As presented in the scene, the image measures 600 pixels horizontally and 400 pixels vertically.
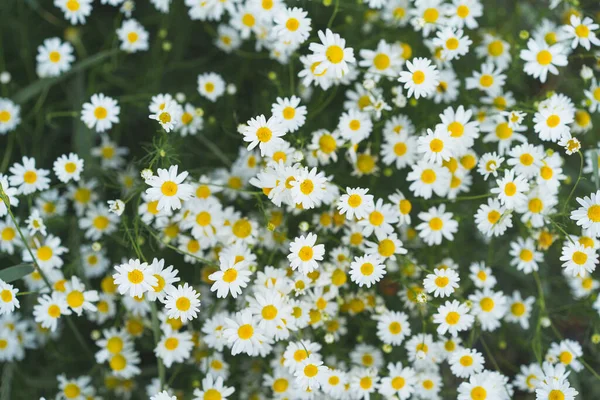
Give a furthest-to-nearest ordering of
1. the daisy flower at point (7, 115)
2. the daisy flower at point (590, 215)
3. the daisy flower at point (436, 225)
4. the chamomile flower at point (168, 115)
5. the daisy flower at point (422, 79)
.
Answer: the daisy flower at point (7, 115) < the daisy flower at point (436, 225) < the daisy flower at point (422, 79) < the daisy flower at point (590, 215) < the chamomile flower at point (168, 115)

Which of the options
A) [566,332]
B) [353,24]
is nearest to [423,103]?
[353,24]

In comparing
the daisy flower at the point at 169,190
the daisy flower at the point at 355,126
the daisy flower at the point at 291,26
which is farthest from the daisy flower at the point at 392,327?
the daisy flower at the point at 291,26

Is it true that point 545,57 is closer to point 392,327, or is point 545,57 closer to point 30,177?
point 392,327

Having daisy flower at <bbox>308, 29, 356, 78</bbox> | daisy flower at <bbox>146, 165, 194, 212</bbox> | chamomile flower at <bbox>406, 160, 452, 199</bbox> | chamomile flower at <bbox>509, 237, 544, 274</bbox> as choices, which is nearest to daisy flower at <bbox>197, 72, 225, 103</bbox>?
daisy flower at <bbox>308, 29, 356, 78</bbox>

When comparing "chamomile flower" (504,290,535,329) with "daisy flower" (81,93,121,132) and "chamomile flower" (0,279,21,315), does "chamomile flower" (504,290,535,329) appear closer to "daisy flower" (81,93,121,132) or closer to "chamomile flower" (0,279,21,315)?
"daisy flower" (81,93,121,132)

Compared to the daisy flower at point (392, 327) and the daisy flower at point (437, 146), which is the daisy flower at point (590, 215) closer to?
the daisy flower at point (437, 146)

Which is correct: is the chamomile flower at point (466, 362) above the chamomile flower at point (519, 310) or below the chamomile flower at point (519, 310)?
below

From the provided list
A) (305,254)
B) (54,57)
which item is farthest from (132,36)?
(305,254)
